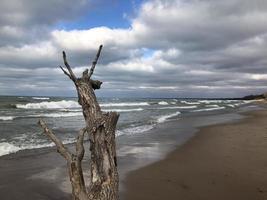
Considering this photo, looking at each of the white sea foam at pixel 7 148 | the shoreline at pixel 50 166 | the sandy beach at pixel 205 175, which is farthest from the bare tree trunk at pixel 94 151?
the white sea foam at pixel 7 148

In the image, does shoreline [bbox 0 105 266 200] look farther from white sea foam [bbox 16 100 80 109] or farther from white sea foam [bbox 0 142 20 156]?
white sea foam [bbox 16 100 80 109]

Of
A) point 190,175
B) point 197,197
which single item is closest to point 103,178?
point 197,197

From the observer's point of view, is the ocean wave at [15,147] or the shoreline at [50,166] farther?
the ocean wave at [15,147]

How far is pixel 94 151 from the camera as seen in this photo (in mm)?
4172

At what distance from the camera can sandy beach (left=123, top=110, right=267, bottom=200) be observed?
7.19m

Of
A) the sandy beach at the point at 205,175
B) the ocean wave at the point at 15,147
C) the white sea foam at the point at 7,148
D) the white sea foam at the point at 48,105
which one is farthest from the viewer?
the white sea foam at the point at 48,105

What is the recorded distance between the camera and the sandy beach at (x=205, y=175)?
7188mm

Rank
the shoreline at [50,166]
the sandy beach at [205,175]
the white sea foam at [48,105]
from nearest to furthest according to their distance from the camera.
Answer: the sandy beach at [205,175] < the shoreline at [50,166] < the white sea foam at [48,105]

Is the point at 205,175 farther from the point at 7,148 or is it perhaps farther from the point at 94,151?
the point at 7,148

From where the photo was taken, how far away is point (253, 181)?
26.8ft

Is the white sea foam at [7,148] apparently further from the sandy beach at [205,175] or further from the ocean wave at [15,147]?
the sandy beach at [205,175]

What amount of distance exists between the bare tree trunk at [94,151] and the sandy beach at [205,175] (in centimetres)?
305

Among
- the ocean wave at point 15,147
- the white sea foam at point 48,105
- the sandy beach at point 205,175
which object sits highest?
Result: the white sea foam at point 48,105

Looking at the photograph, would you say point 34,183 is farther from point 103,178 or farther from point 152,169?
point 103,178
